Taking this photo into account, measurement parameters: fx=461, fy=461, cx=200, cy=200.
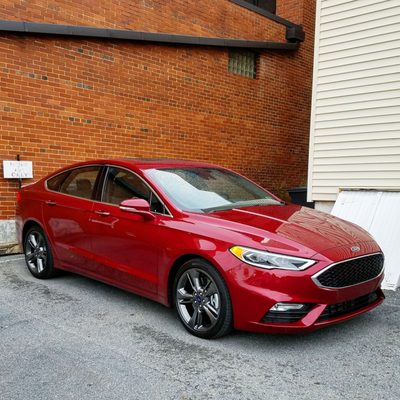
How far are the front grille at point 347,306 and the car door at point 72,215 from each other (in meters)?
2.53

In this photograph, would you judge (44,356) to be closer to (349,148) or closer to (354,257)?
(354,257)

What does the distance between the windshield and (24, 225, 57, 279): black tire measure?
1.90 metres

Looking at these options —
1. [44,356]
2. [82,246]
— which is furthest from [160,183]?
[44,356]

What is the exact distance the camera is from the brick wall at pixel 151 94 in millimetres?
7141

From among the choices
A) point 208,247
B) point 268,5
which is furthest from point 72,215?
point 268,5

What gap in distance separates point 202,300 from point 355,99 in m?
4.73

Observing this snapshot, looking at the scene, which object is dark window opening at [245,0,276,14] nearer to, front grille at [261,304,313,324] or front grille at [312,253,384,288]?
front grille at [312,253,384,288]

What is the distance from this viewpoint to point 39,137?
730 centimetres

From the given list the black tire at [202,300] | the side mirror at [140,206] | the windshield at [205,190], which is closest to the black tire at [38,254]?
the side mirror at [140,206]

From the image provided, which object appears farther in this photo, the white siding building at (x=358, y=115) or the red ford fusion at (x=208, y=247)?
the white siding building at (x=358, y=115)

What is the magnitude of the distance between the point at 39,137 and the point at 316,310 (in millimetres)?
5436

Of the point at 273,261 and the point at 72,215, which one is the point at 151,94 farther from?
the point at 273,261

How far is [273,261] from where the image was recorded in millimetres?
3512

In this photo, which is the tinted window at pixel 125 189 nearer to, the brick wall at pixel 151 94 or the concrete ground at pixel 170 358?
the concrete ground at pixel 170 358
